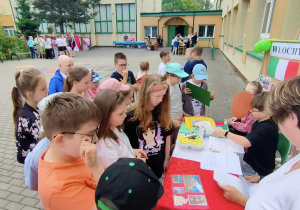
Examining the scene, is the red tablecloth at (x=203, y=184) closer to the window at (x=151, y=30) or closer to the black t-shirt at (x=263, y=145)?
the black t-shirt at (x=263, y=145)

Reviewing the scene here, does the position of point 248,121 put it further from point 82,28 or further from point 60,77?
point 82,28

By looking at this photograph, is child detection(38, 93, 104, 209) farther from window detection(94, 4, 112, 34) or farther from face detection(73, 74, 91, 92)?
window detection(94, 4, 112, 34)

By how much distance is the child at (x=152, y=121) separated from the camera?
2.07m

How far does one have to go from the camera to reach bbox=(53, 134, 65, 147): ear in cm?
111

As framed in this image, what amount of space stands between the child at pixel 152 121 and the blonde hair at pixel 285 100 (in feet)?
4.00

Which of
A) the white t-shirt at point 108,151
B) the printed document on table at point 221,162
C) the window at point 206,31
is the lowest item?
the printed document on table at point 221,162

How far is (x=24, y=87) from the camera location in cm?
214

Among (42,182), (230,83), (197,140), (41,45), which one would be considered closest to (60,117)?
(42,182)

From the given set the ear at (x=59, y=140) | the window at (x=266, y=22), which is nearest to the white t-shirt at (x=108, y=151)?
the ear at (x=59, y=140)

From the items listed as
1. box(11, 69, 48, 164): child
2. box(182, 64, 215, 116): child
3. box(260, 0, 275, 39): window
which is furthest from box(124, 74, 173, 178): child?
box(260, 0, 275, 39): window

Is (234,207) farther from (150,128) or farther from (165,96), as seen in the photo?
(165,96)

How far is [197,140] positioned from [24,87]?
82.2 inches

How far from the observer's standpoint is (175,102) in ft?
10.1

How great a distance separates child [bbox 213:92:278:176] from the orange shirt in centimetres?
164
